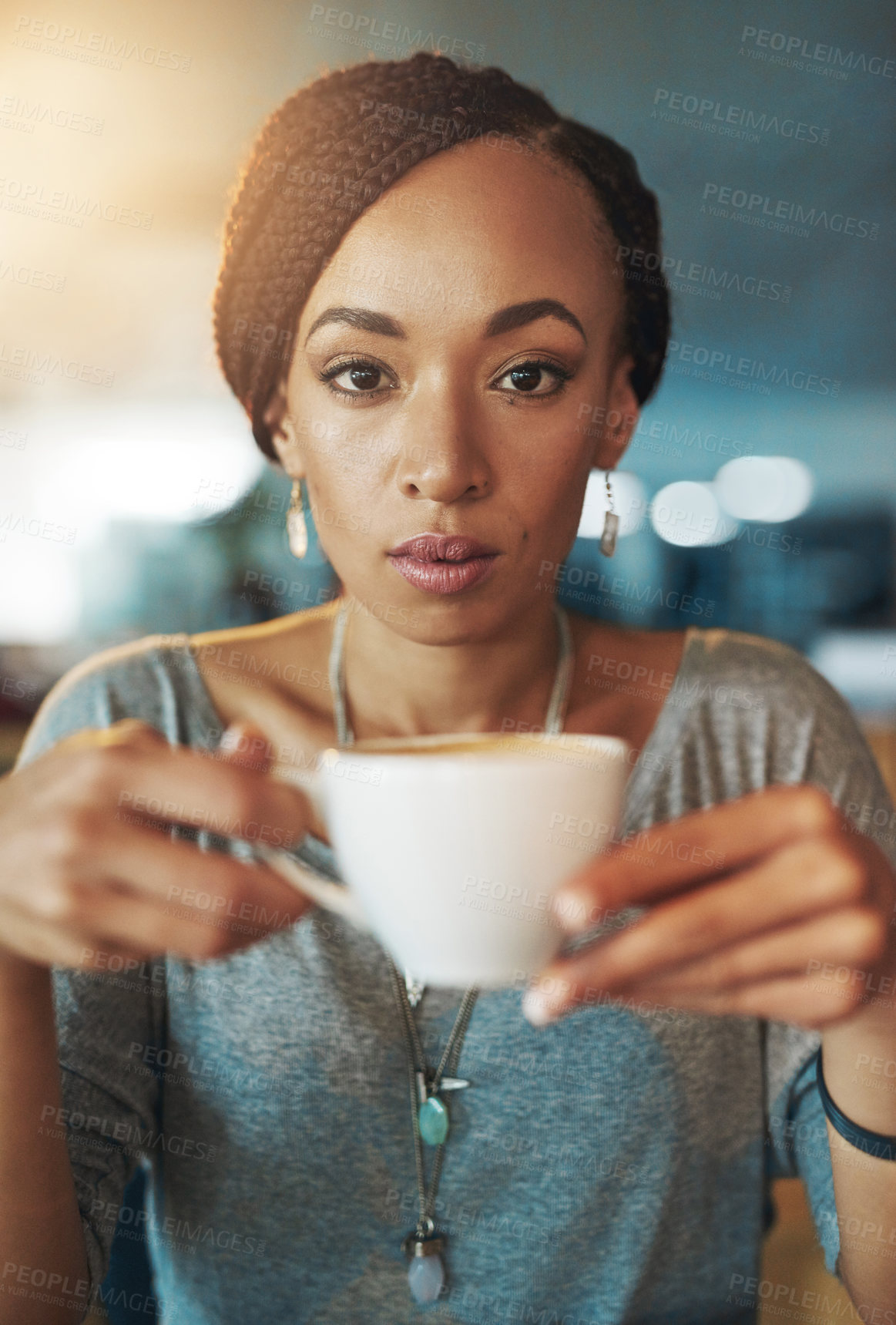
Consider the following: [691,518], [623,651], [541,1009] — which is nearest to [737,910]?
[541,1009]

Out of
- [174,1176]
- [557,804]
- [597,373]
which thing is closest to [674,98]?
[597,373]

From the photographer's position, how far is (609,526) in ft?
3.44

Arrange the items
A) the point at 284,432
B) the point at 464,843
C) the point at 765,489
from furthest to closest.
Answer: the point at 765,489
the point at 284,432
the point at 464,843

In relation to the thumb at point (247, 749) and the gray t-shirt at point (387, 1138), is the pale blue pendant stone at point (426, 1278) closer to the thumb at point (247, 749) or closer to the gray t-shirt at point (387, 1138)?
the gray t-shirt at point (387, 1138)

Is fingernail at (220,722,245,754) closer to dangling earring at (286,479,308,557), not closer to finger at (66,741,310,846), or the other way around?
finger at (66,741,310,846)

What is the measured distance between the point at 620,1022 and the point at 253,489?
299 cm

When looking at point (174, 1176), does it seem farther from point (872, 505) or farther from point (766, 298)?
point (872, 505)

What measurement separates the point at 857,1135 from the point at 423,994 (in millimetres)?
375

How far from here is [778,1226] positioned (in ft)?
4.01

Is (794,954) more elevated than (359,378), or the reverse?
(359,378)

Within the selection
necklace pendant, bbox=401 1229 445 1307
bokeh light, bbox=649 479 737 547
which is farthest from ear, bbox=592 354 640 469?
bokeh light, bbox=649 479 737 547

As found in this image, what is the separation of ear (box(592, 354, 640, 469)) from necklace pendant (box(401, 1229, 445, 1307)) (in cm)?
74

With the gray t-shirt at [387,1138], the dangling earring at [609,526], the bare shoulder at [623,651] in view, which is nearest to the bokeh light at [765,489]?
the bare shoulder at [623,651]

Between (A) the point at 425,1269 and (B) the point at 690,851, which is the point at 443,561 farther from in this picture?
(A) the point at 425,1269
